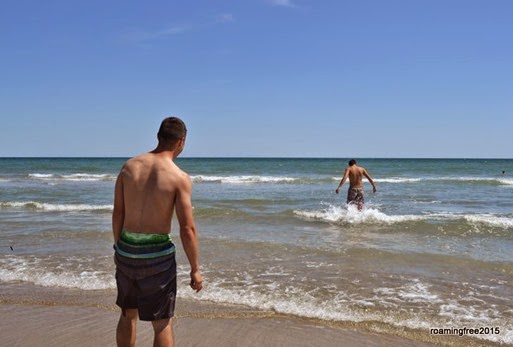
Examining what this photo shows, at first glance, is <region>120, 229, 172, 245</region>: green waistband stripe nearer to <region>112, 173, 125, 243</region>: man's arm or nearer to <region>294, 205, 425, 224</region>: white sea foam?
<region>112, 173, 125, 243</region>: man's arm

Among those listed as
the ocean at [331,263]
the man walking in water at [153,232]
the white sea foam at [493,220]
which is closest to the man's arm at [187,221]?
the man walking in water at [153,232]

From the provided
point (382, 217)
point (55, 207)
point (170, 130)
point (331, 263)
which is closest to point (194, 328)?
point (170, 130)

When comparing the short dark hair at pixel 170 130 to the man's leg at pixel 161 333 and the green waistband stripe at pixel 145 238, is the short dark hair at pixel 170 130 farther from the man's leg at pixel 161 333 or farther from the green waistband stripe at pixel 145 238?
the man's leg at pixel 161 333

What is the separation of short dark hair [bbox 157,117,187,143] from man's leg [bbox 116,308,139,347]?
3.86ft

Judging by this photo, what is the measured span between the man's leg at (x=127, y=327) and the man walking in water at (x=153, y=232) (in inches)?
5.3

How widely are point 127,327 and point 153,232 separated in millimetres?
750

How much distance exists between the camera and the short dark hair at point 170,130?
3.03 meters

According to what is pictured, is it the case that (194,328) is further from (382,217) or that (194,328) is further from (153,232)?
(382,217)

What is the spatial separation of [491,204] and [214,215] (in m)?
9.99

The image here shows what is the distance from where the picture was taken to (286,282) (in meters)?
5.89

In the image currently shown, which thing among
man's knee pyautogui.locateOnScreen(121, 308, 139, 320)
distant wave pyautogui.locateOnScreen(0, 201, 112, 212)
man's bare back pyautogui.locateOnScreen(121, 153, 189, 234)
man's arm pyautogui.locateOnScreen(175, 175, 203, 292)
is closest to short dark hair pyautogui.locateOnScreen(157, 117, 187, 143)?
man's bare back pyautogui.locateOnScreen(121, 153, 189, 234)

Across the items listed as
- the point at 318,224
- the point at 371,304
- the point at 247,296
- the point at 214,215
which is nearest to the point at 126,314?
the point at 247,296

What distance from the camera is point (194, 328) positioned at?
433 cm

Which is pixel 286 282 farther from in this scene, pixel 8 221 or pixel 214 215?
pixel 8 221
